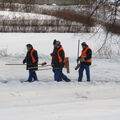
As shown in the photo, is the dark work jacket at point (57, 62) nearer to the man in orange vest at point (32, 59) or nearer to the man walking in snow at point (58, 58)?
the man walking in snow at point (58, 58)

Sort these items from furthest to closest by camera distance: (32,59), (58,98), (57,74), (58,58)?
(57,74)
(32,59)
(58,58)
(58,98)

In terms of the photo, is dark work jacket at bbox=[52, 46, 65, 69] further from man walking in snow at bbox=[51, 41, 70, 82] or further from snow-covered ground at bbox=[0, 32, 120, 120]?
snow-covered ground at bbox=[0, 32, 120, 120]

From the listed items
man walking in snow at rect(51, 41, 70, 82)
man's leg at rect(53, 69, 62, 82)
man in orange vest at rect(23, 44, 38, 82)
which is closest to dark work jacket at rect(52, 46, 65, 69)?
man walking in snow at rect(51, 41, 70, 82)

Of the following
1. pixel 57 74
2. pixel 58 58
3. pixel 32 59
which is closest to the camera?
pixel 58 58

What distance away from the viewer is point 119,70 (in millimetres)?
11992

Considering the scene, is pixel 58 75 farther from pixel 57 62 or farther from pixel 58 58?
pixel 58 58

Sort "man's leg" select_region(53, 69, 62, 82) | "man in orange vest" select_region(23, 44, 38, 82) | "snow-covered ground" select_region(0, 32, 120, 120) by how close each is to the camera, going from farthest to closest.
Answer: "man's leg" select_region(53, 69, 62, 82)
"man in orange vest" select_region(23, 44, 38, 82)
"snow-covered ground" select_region(0, 32, 120, 120)

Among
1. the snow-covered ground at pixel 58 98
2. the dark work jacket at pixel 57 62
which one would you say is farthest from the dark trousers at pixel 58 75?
the snow-covered ground at pixel 58 98

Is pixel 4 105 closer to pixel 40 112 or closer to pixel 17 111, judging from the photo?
pixel 17 111

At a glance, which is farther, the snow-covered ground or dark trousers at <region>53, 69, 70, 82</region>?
dark trousers at <region>53, 69, 70, 82</region>

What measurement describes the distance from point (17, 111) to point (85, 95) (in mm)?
2352

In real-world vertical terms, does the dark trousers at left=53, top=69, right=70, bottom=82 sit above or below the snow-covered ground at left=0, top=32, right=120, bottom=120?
above

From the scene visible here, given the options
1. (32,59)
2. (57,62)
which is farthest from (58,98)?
(32,59)

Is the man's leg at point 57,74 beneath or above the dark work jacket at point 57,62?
beneath
